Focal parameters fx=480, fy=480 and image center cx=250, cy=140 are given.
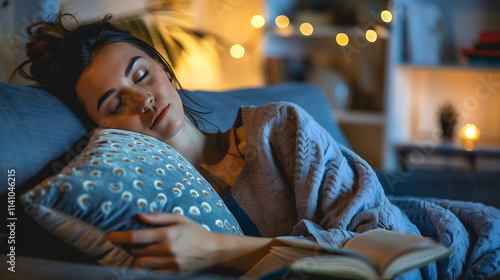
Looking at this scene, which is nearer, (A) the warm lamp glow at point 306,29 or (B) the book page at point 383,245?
(B) the book page at point 383,245

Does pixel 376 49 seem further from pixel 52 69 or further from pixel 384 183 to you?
pixel 52 69

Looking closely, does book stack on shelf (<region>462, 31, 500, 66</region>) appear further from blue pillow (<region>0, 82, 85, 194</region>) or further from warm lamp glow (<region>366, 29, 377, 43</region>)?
blue pillow (<region>0, 82, 85, 194</region>)

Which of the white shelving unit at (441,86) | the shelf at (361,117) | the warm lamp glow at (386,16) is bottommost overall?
the shelf at (361,117)

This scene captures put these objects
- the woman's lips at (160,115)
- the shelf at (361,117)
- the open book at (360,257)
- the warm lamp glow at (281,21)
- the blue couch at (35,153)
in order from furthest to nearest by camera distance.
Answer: the warm lamp glow at (281,21)
the shelf at (361,117)
the woman's lips at (160,115)
the blue couch at (35,153)
the open book at (360,257)

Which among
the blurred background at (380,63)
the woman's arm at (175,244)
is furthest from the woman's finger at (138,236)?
the blurred background at (380,63)

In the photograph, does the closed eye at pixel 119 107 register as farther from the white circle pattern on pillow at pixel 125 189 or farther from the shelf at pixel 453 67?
the shelf at pixel 453 67

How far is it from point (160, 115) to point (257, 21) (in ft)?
5.95

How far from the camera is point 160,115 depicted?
96 cm

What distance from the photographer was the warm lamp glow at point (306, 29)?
102 inches

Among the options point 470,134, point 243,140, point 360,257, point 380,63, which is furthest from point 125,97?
point 380,63

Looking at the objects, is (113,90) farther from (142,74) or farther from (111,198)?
(111,198)

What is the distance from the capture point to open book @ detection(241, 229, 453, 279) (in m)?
0.61

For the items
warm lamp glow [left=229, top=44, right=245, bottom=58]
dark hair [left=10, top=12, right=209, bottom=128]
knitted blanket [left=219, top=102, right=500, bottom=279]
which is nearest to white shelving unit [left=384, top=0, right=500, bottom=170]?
warm lamp glow [left=229, top=44, right=245, bottom=58]

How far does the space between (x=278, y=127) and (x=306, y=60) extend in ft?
6.00
